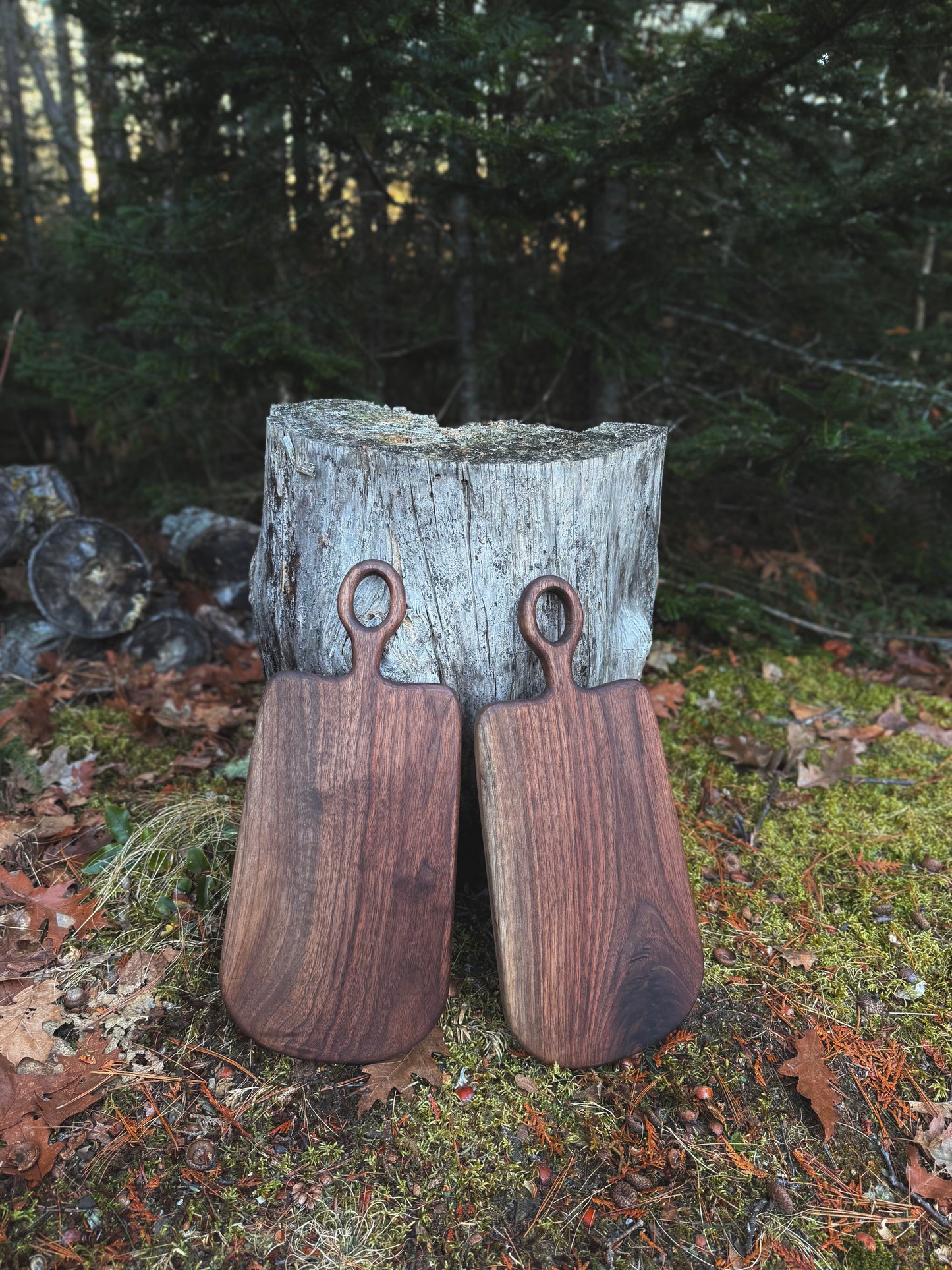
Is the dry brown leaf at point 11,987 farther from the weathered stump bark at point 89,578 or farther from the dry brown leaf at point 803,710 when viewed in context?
the dry brown leaf at point 803,710

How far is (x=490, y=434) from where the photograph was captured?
2180 millimetres

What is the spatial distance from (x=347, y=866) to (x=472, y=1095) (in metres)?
0.57

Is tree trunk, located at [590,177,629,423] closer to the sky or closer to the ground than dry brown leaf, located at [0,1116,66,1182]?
closer to the sky

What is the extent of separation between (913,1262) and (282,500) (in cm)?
218

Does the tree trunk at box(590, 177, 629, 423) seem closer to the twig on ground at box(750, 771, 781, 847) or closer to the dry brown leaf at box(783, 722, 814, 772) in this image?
the dry brown leaf at box(783, 722, 814, 772)

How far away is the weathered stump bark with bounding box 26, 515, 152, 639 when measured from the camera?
3.81 metres

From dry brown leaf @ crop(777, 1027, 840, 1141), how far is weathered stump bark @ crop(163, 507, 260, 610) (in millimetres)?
3347

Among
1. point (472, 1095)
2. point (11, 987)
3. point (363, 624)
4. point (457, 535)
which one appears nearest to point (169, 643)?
point (11, 987)

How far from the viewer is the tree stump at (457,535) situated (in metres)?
1.89

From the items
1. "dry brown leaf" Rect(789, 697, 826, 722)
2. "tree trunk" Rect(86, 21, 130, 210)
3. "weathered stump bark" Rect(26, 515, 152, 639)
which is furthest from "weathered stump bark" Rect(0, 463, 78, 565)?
"dry brown leaf" Rect(789, 697, 826, 722)

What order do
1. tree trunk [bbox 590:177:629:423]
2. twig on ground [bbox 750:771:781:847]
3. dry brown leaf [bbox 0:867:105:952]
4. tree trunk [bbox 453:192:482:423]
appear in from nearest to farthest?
dry brown leaf [bbox 0:867:105:952], twig on ground [bbox 750:771:781:847], tree trunk [bbox 590:177:629:423], tree trunk [bbox 453:192:482:423]

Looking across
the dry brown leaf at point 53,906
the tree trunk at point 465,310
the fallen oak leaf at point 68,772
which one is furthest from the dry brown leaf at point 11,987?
the tree trunk at point 465,310

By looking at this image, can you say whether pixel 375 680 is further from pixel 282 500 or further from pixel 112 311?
pixel 112 311

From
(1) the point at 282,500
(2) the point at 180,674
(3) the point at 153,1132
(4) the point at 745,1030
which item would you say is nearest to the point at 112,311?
(2) the point at 180,674
